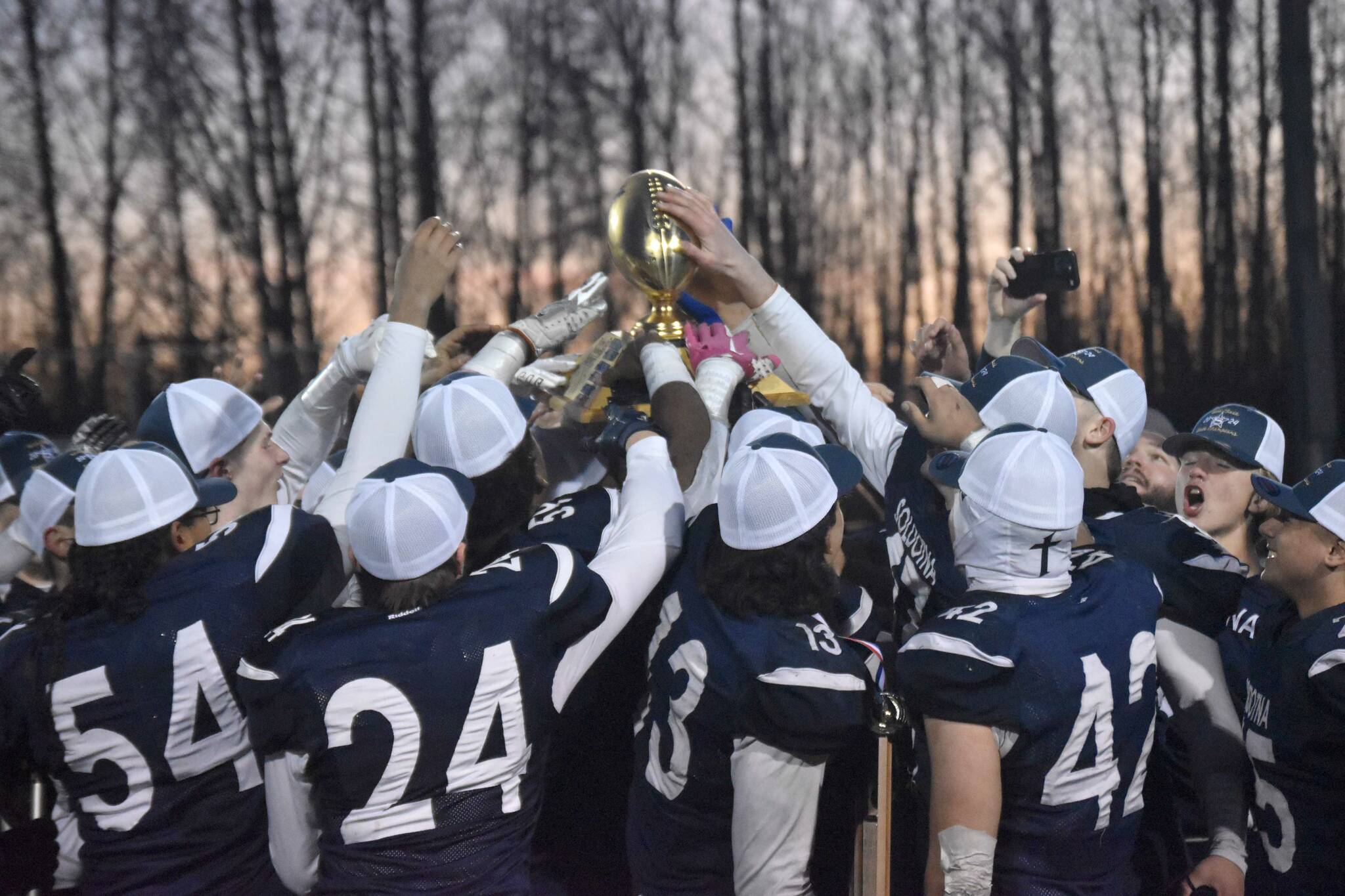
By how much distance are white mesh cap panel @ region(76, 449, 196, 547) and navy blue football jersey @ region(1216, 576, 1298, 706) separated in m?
2.55

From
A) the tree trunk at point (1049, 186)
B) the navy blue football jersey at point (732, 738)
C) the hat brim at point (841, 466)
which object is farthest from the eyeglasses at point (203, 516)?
the tree trunk at point (1049, 186)

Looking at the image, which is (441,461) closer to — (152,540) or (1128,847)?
(152,540)

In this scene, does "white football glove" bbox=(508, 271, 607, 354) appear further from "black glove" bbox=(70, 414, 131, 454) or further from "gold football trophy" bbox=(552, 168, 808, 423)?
"black glove" bbox=(70, 414, 131, 454)

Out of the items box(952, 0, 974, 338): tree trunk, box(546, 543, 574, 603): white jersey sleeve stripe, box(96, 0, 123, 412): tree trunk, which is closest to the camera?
box(546, 543, 574, 603): white jersey sleeve stripe

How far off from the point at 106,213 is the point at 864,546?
11.2m

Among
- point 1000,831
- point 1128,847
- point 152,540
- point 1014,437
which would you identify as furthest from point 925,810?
point 152,540

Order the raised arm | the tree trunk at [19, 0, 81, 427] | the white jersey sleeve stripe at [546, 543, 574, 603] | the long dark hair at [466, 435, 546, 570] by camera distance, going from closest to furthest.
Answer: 1. the white jersey sleeve stripe at [546, 543, 574, 603]
2. the long dark hair at [466, 435, 546, 570]
3. the raised arm
4. the tree trunk at [19, 0, 81, 427]

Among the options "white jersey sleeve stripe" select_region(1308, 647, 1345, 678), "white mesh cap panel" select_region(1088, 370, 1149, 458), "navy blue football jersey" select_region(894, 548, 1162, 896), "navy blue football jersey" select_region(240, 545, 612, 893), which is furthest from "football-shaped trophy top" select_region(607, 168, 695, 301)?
"white jersey sleeve stripe" select_region(1308, 647, 1345, 678)

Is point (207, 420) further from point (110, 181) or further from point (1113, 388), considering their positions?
point (110, 181)

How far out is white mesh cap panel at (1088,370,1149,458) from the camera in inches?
115

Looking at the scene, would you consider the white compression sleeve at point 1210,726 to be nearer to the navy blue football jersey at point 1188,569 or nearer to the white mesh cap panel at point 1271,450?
the navy blue football jersey at point 1188,569

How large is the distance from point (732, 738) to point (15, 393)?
8.97ft

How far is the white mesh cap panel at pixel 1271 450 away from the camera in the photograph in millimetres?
3109

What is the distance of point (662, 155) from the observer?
45.0 feet
